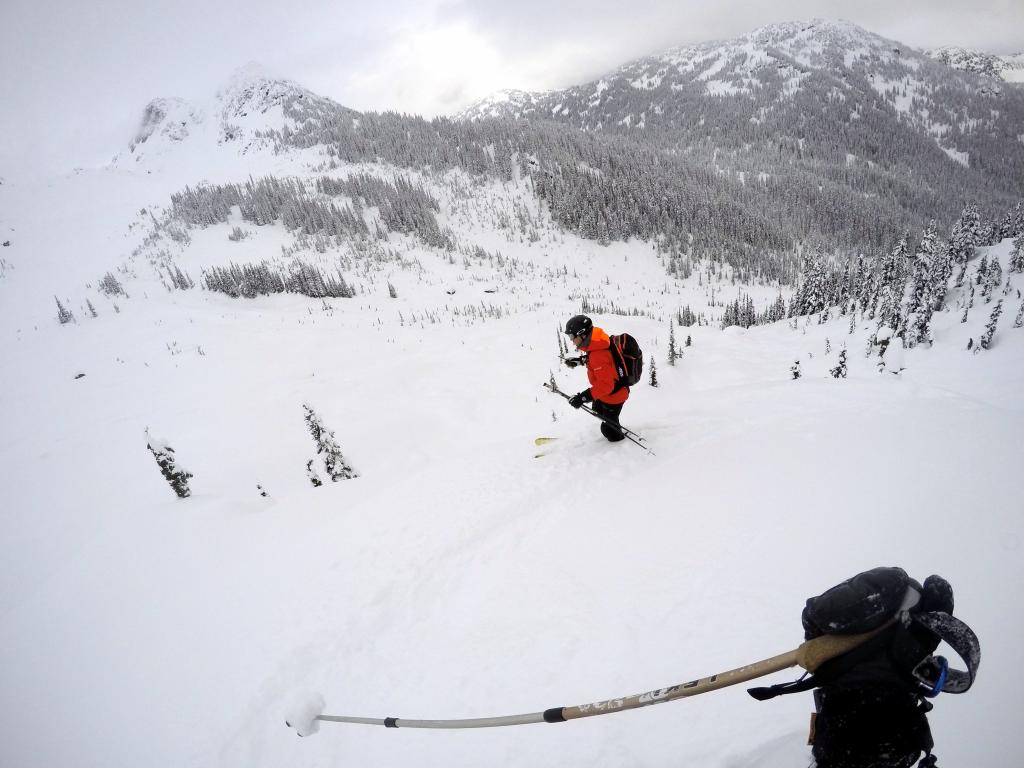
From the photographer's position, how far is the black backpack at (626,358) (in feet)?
20.1

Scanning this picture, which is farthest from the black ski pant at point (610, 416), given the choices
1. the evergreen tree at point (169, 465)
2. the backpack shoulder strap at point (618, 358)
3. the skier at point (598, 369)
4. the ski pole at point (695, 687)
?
the evergreen tree at point (169, 465)

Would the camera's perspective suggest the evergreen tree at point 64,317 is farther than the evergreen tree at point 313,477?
Yes

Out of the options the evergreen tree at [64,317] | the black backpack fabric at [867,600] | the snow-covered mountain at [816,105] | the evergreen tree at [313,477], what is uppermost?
the snow-covered mountain at [816,105]

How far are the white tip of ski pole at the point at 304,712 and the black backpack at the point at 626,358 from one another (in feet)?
16.7

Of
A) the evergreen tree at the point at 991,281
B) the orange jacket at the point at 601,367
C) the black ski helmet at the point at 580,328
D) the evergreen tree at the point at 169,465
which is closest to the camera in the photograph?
the black ski helmet at the point at 580,328

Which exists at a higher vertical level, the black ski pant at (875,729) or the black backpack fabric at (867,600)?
the black backpack fabric at (867,600)

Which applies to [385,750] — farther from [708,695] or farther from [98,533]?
[98,533]

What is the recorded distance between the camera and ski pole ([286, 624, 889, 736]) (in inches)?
67.5

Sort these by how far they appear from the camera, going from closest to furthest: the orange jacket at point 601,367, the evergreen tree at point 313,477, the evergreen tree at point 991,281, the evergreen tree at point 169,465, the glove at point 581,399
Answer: the orange jacket at point 601,367, the glove at point 581,399, the evergreen tree at point 169,465, the evergreen tree at point 313,477, the evergreen tree at point 991,281

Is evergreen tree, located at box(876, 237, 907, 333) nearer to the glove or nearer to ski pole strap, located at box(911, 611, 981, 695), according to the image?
the glove

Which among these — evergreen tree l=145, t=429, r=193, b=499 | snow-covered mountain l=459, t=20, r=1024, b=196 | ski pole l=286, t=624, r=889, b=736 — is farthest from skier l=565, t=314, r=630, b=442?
snow-covered mountain l=459, t=20, r=1024, b=196

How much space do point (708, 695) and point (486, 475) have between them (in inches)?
169

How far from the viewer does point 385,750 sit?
3.05 meters

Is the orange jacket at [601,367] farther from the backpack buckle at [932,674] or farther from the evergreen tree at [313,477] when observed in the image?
the evergreen tree at [313,477]
